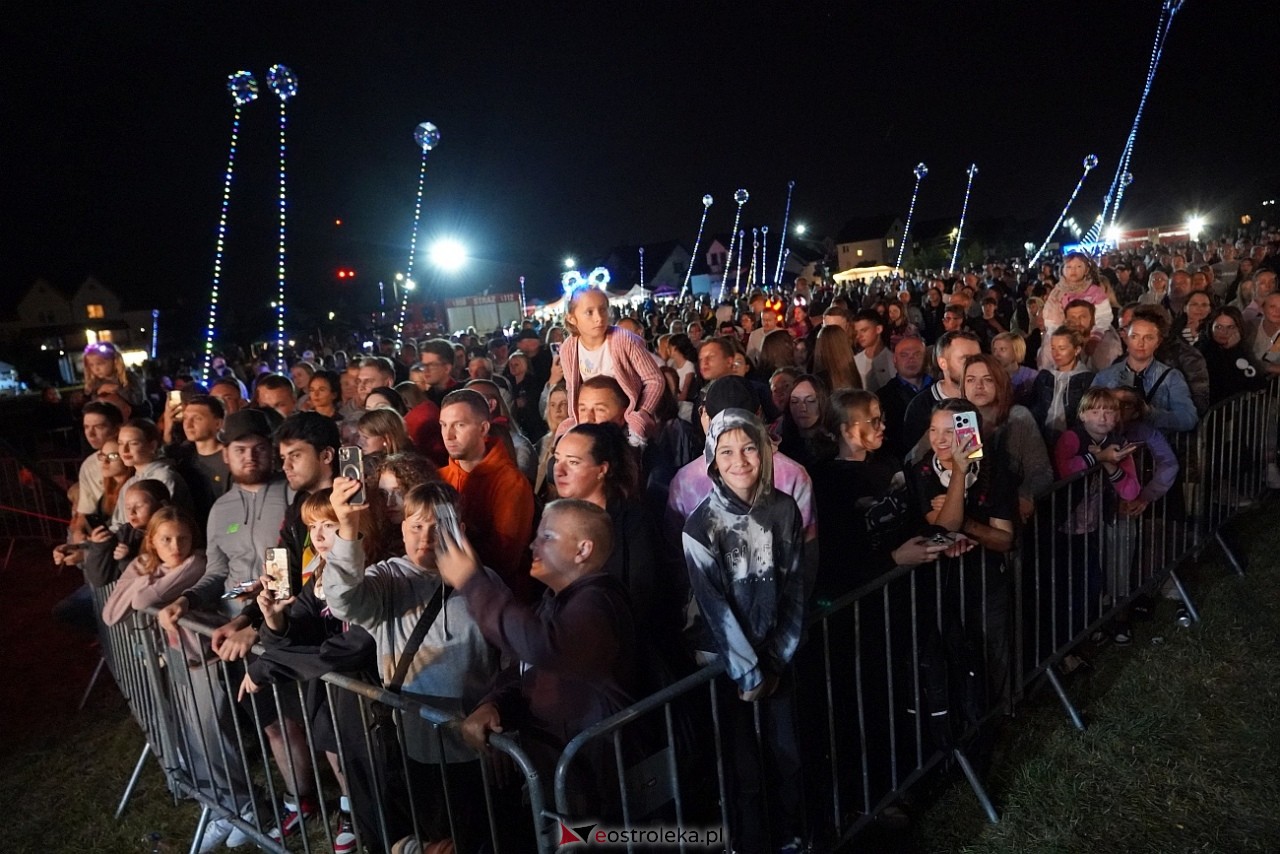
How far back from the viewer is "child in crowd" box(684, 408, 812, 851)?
2.76 m

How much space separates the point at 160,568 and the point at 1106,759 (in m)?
4.75

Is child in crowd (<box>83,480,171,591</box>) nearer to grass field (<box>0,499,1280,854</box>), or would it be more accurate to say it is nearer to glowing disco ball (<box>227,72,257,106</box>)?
grass field (<box>0,499,1280,854</box>)

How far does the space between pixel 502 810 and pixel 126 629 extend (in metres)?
2.55

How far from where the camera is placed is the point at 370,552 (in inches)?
123

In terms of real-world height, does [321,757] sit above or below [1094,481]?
below

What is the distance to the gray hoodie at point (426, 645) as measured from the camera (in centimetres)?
292

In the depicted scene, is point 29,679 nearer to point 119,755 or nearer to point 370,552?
point 119,755

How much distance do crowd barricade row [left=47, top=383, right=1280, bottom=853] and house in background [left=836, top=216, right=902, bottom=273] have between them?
74773 millimetres

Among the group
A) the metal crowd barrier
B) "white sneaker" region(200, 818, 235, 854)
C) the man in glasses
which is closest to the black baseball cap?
the metal crowd barrier

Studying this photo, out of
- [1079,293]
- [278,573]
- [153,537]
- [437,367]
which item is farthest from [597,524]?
[1079,293]

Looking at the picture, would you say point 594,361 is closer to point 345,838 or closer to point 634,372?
point 634,372

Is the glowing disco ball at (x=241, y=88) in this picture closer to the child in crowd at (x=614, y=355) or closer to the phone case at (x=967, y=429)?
the child in crowd at (x=614, y=355)

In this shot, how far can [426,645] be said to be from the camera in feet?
9.83

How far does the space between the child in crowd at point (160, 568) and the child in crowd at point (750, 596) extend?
9.11ft
